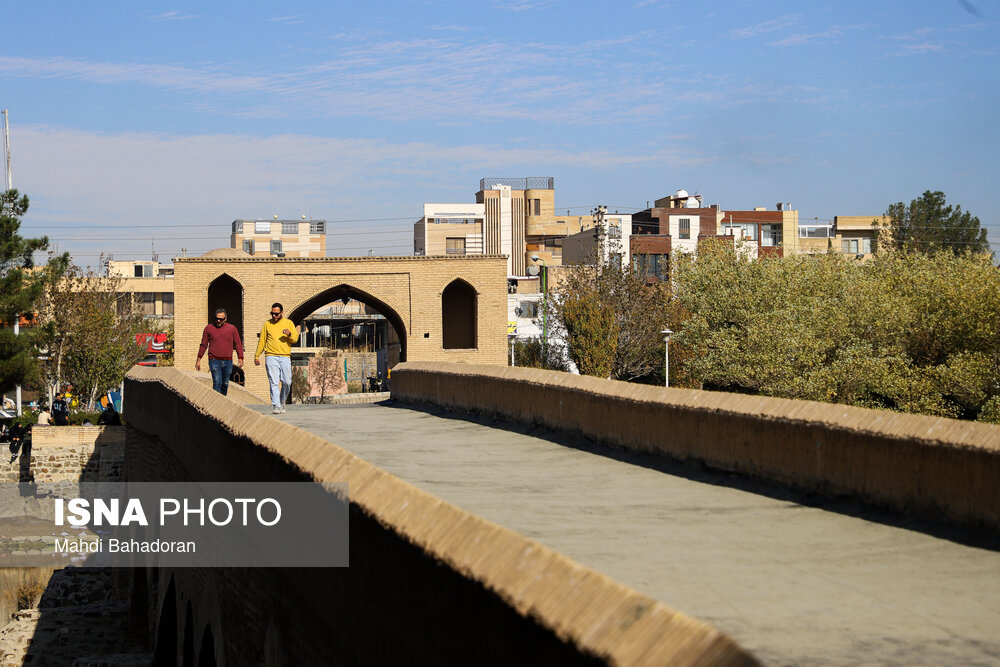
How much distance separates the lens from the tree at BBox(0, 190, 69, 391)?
30.7 meters

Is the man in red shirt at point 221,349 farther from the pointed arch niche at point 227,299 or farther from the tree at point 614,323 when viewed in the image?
the tree at point 614,323

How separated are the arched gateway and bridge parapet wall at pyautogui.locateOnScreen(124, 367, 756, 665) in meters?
30.6

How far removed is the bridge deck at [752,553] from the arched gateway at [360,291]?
3132cm

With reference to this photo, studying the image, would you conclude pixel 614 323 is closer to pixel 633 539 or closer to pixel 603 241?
pixel 603 241

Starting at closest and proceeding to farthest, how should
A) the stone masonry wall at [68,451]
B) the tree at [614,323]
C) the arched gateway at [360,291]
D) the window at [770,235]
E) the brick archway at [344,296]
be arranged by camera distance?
the stone masonry wall at [68,451] → the arched gateway at [360,291] → the brick archway at [344,296] → the tree at [614,323] → the window at [770,235]

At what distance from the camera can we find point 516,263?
262ft

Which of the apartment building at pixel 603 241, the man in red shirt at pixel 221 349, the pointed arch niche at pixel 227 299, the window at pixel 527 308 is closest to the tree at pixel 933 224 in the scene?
the apartment building at pixel 603 241

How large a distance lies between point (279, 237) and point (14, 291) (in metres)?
57.0

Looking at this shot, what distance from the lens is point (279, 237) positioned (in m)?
87.9

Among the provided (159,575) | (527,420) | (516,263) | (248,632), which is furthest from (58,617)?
(516,263)

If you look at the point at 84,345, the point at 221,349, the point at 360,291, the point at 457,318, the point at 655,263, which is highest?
the point at 655,263

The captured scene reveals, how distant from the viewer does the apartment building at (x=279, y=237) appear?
286 ft

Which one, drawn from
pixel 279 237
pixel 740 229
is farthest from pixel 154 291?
pixel 740 229

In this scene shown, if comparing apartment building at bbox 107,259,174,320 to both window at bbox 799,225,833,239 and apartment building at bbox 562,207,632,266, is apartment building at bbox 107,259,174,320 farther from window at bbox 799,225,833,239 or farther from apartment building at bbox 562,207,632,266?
window at bbox 799,225,833,239
